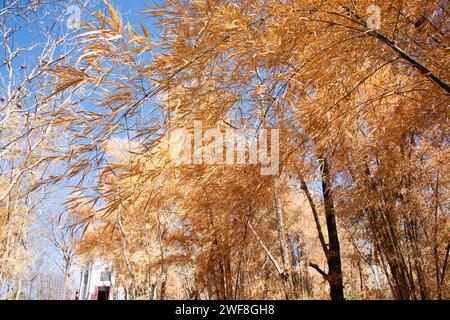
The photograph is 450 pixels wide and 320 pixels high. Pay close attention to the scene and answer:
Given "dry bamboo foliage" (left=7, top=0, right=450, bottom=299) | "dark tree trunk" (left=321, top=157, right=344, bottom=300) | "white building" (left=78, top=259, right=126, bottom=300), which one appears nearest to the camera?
"dry bamboo foliage" (left=7, top=0, right=450, bottom=299)

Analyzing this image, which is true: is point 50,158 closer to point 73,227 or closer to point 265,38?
point 73,227

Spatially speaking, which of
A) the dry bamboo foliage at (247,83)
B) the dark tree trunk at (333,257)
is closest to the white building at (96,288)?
the dark tree trunk at (333,257)

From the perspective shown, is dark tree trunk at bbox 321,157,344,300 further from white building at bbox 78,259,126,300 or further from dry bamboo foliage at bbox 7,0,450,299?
white building at bbox 78,259,126,300

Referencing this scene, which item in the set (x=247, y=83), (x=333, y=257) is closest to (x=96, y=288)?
(x=333, y=257)

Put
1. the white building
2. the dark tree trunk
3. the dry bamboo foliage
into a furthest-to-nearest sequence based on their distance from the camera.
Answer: the white building
the dark tree trunk
the dry bamboo foliage

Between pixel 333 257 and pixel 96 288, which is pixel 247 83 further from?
pixel 96 288

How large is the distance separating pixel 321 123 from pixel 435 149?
8.03 feet

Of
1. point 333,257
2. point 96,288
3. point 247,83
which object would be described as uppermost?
point 247,83

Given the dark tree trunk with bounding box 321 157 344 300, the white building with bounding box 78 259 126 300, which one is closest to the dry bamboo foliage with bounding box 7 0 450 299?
the dark tree trunk with bounding box 321 157 344 300

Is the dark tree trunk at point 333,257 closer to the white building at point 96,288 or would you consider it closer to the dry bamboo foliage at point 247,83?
the dry bamboo foliage at point 247,83

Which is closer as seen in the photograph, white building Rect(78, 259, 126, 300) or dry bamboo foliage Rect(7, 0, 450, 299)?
dry bamboo foliage Rect(7, 0, 450, 299)

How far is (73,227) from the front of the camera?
1.46 m

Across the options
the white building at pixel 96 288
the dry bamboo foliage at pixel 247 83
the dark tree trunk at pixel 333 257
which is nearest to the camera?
the dry bamboo foliage at pixel 247 83
